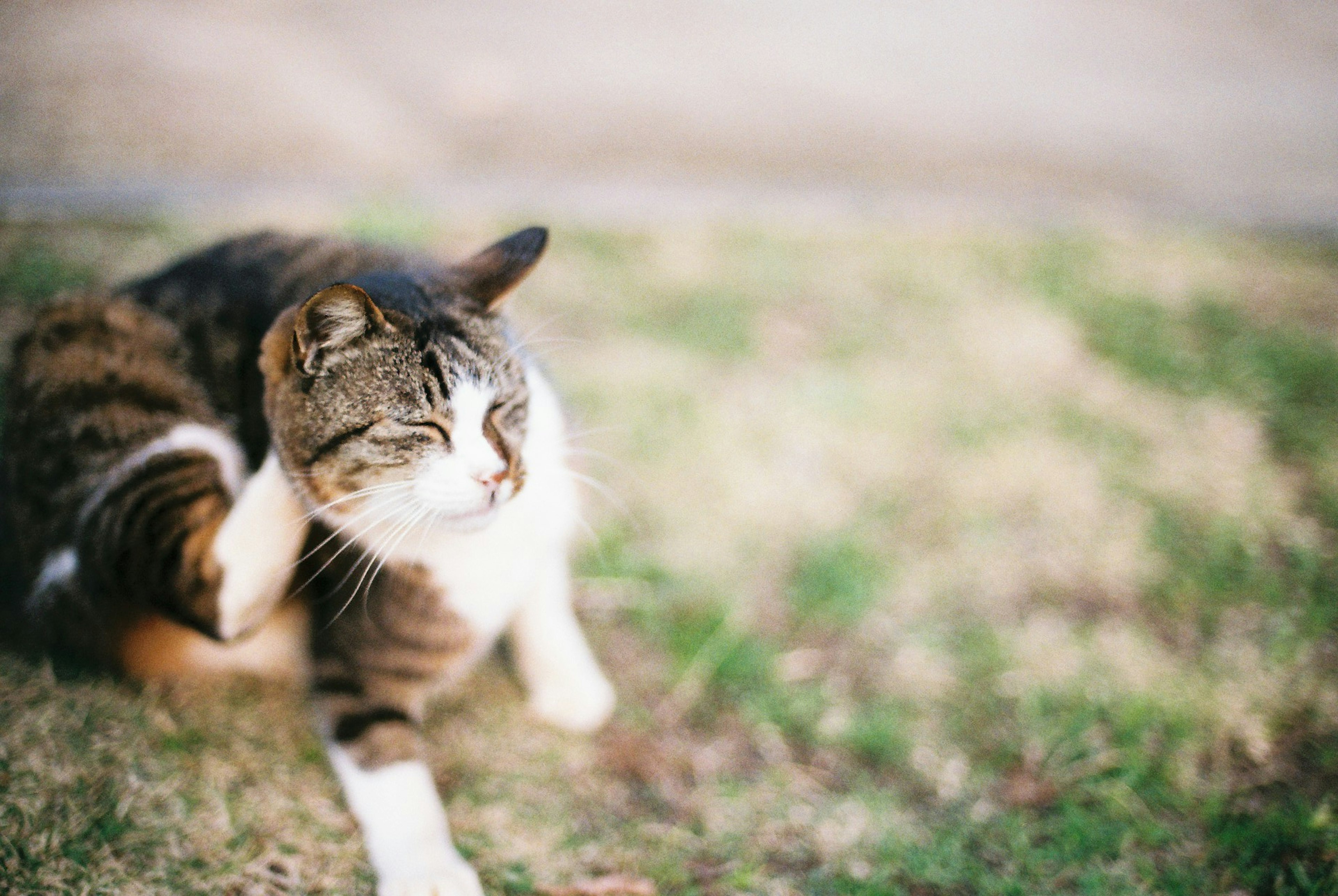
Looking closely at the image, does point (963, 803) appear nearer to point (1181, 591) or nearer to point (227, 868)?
point (1181, 591)

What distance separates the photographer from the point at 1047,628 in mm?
2031

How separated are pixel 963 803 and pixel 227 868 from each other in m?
1.31

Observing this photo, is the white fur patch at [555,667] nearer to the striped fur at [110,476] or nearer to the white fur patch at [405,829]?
the white fur patch at [405,829]

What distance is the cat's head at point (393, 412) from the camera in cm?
132

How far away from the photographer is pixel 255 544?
1380mm

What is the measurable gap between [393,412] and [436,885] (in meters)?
0.75

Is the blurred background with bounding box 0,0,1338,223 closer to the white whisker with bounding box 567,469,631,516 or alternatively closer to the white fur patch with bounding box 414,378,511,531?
the white whisker with bounding box 567,469,631,516

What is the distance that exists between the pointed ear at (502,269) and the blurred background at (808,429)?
252 mm

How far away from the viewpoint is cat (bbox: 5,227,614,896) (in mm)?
1342

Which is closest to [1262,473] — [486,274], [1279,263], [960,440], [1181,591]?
[1181,591]

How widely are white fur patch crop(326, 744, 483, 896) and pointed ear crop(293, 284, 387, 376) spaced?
0.70 metres

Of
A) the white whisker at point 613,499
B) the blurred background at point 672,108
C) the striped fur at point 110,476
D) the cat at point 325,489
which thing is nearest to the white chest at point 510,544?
the cat at point 325,489

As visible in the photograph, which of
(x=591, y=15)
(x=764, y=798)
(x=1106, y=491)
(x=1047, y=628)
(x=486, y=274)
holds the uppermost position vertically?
(x=591, y=15)

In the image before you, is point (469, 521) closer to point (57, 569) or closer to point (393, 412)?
point (393, 412)
